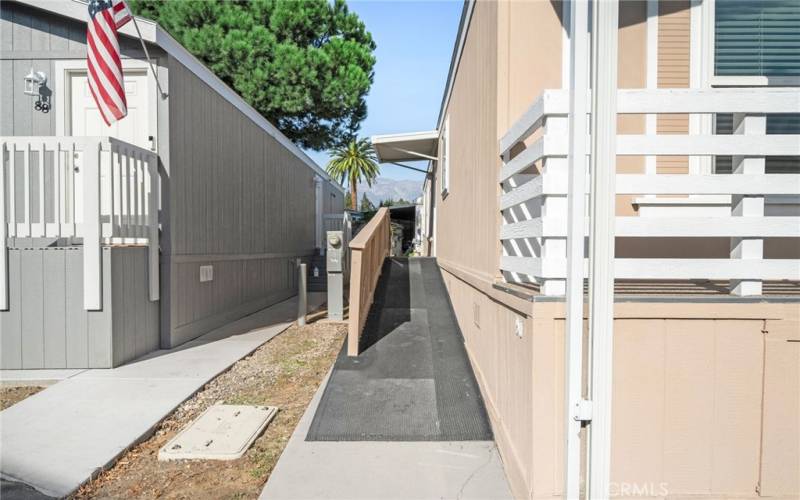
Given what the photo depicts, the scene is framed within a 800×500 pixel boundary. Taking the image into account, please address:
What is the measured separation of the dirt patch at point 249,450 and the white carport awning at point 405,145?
4802 mm

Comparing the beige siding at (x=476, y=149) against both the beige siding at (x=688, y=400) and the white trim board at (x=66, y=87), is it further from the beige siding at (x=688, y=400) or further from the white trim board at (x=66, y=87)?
the white trim board at (x=66, y=87)

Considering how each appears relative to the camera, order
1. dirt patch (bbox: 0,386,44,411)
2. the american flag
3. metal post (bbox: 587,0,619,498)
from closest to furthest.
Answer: metal post (bbox: 587,0,619,498)
dirt patch (bbox: 0,386,44,411)
the american flag

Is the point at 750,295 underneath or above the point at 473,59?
underneath

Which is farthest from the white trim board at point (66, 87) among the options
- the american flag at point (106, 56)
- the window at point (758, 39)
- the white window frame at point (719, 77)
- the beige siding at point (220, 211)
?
the window at point (758, 39)

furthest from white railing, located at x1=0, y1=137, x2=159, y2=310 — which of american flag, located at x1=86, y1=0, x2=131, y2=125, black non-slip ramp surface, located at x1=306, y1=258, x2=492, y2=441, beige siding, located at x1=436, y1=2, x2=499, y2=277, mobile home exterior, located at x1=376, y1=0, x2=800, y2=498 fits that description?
mobile home exterior, located at x1=376, y1=0, x2=800, y2=498

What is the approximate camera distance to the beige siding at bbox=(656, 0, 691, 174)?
3625mm

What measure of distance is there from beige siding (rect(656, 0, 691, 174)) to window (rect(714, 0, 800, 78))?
21 centimetres

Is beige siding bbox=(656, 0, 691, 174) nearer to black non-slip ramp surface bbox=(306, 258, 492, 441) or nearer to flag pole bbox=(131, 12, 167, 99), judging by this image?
black non-slip ramp surface bbox=(306, 258, 492, 441)

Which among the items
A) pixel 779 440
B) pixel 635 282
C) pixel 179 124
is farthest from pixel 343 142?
pixel 779 440

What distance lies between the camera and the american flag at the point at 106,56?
185 inches

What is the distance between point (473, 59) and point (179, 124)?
3.51 meters

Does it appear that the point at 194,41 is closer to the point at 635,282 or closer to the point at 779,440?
the point at 635,282

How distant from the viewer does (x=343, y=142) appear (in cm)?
1703

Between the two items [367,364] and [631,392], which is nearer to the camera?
[631,392]
